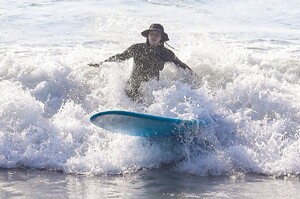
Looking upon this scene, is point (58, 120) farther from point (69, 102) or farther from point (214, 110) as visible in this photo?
point (214, 110)

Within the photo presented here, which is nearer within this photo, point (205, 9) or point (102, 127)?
point (102, 127)

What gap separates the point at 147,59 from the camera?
837cm

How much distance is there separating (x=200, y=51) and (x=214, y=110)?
8.23 ft

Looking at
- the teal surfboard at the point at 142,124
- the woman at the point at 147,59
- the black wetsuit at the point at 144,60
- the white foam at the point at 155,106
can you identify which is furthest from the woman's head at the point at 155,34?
the teal surfboard at the point at 142,124

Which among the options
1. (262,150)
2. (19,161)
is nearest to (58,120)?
(19,161)

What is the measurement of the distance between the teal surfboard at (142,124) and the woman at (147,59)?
1.50 metres

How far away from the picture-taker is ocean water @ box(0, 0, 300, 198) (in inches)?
240

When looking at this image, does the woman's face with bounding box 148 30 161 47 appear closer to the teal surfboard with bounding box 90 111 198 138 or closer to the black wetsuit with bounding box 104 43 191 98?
the black wetsuit with bounding box 104 43 191 98

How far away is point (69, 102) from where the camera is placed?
28.0 ft

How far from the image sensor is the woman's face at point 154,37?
8039 millimetres

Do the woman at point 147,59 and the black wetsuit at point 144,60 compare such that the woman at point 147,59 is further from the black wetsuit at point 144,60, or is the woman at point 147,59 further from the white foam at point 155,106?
the white foam at point 155,106

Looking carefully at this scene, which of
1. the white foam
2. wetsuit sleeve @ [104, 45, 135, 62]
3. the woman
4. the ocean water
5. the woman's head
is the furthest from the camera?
wetsuit sleeve @ [104, 45, 135, 62]

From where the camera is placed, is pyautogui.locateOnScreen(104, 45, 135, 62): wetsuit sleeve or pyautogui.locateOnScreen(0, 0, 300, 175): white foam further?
pyautogui.locateOnScreen(104, 45, 135, 62): wetsuit sleeve

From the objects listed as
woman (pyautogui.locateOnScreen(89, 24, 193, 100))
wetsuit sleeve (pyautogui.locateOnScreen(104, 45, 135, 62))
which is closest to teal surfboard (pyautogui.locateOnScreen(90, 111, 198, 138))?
woman (pyautogui.locateOnScreen(89, 24, 193, 100))
